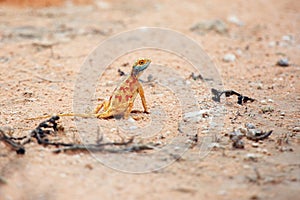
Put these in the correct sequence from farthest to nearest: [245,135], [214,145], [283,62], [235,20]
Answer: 1. [235,20]
2. [283,62]
3. [245,135]
4. [214,145]

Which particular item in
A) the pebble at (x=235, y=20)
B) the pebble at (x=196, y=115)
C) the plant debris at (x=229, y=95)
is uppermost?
the pebble at (x=235, y=20)

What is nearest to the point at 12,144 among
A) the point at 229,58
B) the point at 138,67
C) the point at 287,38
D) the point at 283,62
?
the point at 138,67

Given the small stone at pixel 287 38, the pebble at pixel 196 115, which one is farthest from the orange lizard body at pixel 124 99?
the small stone at pixel 287 38

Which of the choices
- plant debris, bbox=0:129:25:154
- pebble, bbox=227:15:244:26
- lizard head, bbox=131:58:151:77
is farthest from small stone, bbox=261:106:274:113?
pebble, bbox=227:15:244:26

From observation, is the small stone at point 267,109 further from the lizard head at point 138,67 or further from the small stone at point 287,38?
the small stone at point 287,38

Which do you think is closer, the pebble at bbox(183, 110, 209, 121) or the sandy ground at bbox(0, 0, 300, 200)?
the sandy ground at bbox(0, 0, 300, 200)

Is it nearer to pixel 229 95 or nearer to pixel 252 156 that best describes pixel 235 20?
pixel 229 95

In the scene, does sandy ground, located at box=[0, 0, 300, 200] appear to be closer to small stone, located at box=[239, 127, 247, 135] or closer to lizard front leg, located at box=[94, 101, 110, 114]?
small stone, located at box=[239, 127, 247, 135]


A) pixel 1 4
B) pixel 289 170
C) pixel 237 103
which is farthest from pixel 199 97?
pixel 1 4
